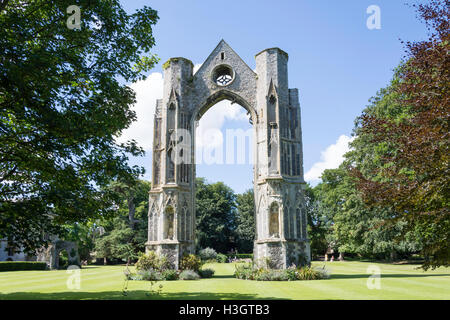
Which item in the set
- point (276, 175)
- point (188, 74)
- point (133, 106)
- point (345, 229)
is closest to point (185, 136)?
point (188, 74)

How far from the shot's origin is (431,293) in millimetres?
9711

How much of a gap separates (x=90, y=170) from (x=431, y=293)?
1026cm

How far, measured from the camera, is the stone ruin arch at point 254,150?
17656 millimetres

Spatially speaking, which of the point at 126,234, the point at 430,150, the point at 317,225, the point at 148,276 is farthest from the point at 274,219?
the point at 317,225

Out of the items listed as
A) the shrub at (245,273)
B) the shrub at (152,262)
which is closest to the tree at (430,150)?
the shrub at (245,273)

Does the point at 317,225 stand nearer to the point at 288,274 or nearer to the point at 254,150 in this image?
the point at 254,150

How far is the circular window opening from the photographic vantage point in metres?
21.0

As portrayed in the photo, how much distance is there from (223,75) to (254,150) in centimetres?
579

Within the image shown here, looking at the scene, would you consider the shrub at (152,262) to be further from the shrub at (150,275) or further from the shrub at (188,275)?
the shrub at (188,275)

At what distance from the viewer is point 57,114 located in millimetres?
7457

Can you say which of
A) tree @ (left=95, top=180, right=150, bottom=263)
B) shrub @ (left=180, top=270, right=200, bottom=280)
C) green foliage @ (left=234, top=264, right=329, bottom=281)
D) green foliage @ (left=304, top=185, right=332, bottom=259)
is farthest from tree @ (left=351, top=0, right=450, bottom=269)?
green foliage @ (left=304, top=185, right=332, bottom=259)

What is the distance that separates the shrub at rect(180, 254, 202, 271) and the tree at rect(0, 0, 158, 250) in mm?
9078

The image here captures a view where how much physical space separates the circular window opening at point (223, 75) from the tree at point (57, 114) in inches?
442

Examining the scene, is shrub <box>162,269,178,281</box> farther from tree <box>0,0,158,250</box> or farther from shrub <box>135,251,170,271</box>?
tree <box>0,0,158,250</box>
